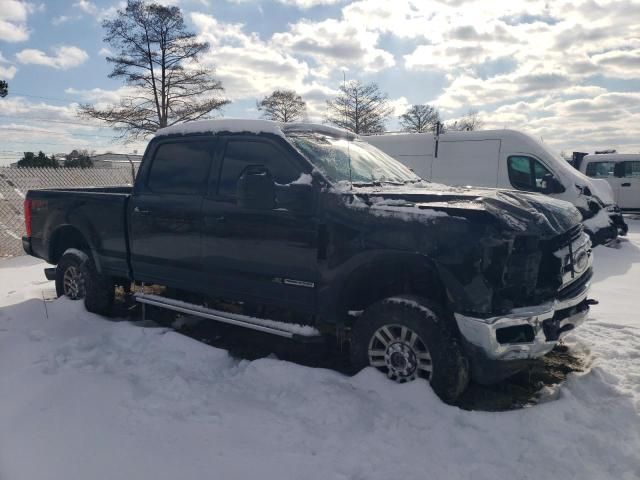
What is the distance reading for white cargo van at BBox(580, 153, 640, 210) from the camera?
16766mm

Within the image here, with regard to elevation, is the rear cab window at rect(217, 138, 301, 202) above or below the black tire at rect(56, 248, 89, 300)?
above

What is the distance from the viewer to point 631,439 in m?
2.88

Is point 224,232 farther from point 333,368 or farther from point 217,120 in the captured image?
point 333,368

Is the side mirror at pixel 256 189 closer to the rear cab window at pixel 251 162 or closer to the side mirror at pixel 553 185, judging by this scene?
the rear cab window at pixel 251 162

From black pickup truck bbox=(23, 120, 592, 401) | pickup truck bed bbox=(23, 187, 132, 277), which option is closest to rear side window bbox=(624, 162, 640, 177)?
black pickup truck bbox=(23, 120, 592, 401)

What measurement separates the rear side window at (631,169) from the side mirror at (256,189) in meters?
17.1

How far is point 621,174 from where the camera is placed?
1686cm

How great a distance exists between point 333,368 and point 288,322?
0.54 m

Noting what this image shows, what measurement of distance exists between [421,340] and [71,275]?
4342 mm

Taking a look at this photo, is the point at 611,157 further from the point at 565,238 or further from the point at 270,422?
the point at 270,422

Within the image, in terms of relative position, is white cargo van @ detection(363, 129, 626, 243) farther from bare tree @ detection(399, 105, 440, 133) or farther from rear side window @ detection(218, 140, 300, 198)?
bare tree @ detection(399, 105, 440, 133)

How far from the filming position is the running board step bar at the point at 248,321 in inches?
150

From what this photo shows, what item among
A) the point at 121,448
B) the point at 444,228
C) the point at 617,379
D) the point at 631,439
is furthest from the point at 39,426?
the point at 617,379

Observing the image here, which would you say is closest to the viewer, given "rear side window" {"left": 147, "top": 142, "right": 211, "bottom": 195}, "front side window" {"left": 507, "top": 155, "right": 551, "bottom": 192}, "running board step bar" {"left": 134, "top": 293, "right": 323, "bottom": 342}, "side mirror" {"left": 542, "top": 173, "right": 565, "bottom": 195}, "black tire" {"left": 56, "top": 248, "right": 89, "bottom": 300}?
"running board step bar" {"left": 134, "top": 293, "right": 323, "bottom": 342}
